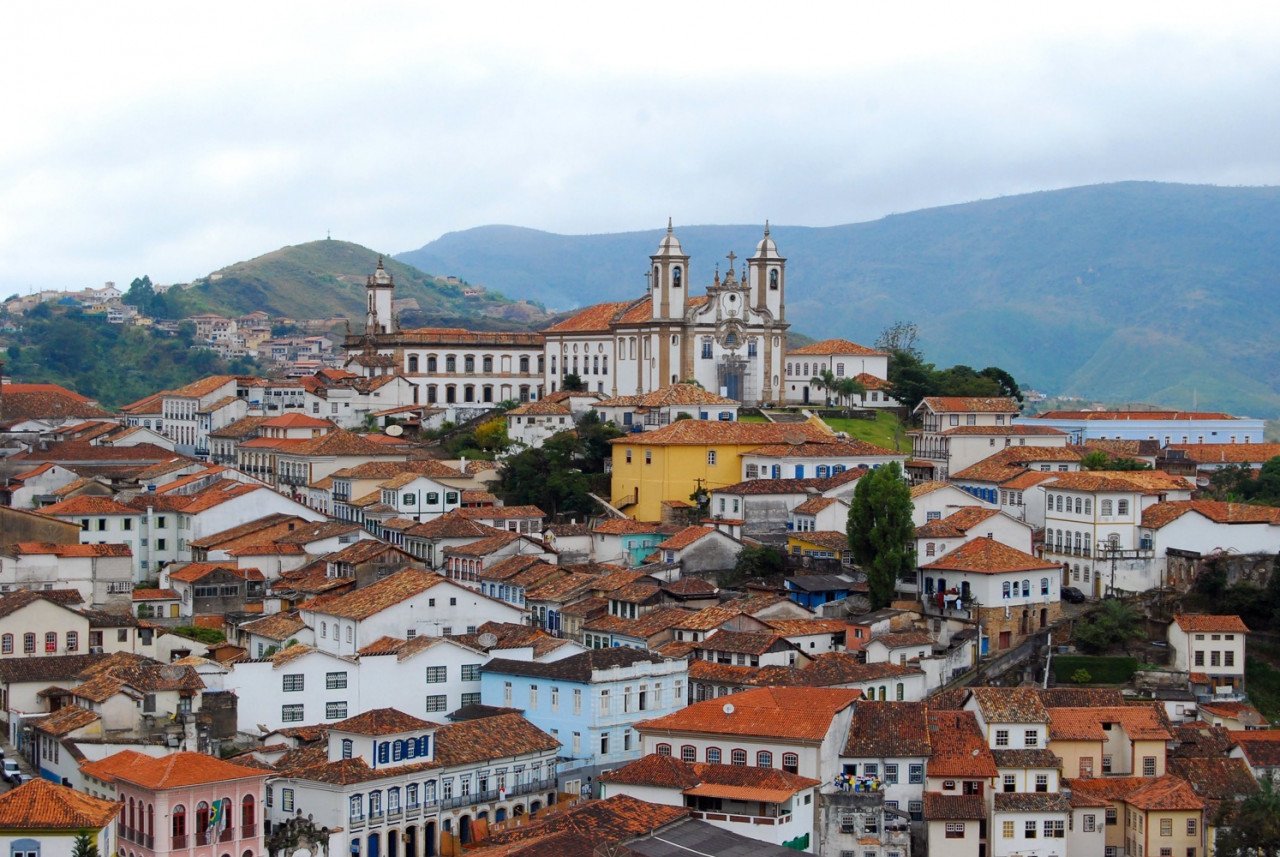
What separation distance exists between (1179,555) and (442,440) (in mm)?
32764

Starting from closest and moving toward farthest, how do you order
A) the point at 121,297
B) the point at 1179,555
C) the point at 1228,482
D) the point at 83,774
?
the point at 83,774 < the point at 1179,555 < the point at 1228,482 < the point at 121,297

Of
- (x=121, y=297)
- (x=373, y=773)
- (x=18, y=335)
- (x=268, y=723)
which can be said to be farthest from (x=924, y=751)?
(x=121, y=297)

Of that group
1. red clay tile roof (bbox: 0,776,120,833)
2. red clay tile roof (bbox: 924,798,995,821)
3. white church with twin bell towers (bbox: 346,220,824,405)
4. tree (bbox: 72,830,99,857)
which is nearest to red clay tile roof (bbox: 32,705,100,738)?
red clay tile roof (bbox: 0,776,120,833)

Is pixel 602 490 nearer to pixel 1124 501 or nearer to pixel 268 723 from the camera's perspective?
pixel 1124 501

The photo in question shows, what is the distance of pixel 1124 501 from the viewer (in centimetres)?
5322

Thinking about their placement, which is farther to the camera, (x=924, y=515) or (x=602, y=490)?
(x=602, y=490)

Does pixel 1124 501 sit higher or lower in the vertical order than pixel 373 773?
higher

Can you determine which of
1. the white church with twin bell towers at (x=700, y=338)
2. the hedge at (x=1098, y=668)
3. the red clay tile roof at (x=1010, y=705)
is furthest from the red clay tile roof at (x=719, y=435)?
the red clay tile roof at (x=1010, y=705)

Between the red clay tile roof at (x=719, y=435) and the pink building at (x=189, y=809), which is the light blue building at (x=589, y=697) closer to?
the pink building at (x=189, y=809)

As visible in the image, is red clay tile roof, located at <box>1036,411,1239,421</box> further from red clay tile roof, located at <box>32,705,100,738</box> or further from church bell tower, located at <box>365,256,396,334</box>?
red clay tile roof, located at <box>32,705,100,738</box>

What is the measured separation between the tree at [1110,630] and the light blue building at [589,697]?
40.4ft

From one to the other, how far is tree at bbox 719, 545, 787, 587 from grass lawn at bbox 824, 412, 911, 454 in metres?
18.5

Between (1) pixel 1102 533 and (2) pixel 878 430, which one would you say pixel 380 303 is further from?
(1) pixel 1102 533

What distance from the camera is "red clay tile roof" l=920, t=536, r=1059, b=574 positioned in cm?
4931
